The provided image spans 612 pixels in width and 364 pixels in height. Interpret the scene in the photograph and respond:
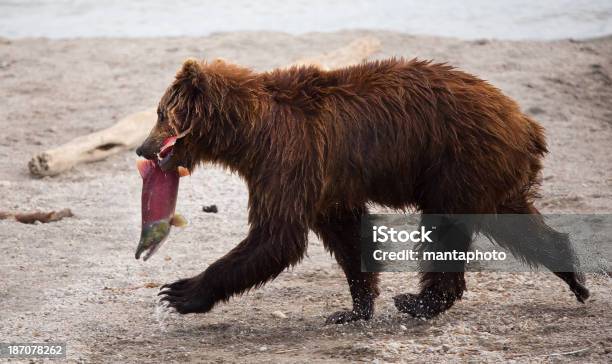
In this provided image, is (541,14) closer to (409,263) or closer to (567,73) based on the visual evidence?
(567,73)

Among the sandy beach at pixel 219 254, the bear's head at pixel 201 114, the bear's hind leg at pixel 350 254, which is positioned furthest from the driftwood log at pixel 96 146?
the bear's head at pixel 201 114

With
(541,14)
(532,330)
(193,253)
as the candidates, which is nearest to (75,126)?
(193,253)

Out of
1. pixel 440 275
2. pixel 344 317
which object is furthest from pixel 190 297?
pixel 440 275

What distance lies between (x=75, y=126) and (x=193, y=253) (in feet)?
12.2

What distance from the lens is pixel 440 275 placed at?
5891 mm

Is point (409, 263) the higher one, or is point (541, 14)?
point (541, 14)

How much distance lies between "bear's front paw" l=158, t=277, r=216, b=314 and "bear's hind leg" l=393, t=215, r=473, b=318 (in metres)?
1.16

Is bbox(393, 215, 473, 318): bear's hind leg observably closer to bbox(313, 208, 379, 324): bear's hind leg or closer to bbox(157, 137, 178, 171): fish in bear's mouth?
bbox(313, 208, 379, 324): bear's hind leg

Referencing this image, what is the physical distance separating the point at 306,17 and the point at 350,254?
9770mm

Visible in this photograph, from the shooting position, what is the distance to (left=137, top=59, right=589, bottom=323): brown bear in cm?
559

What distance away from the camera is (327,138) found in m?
5.69

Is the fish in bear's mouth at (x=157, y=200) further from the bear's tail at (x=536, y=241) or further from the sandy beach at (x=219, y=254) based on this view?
the bear's tail at (x=536, y=241)

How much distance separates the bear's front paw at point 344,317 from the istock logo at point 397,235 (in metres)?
0.44

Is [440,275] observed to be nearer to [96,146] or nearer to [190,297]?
[190,297]
